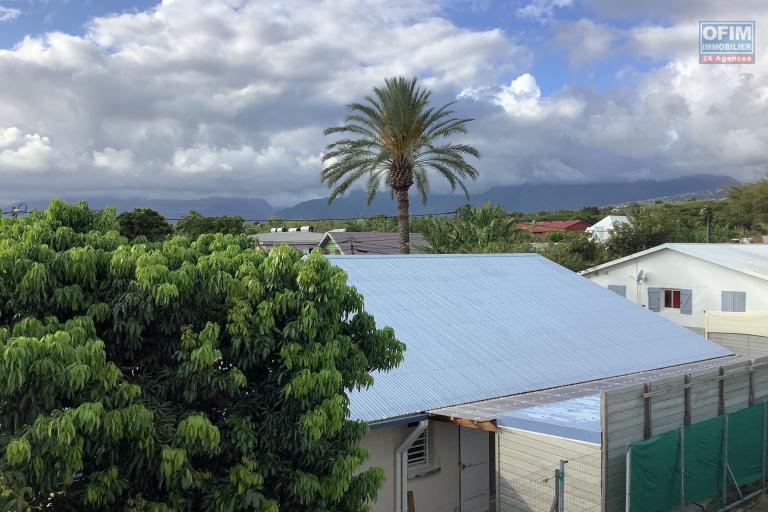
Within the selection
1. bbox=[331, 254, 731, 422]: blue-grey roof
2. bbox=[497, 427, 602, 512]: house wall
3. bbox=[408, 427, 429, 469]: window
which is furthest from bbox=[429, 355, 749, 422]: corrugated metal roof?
bbox=[408, 427, 429, 469]: window

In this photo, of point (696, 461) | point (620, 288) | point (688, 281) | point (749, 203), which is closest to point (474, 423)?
point (696, 461)

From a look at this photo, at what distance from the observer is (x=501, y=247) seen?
3859 cm

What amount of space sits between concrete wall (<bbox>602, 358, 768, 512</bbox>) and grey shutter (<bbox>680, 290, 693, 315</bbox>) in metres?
21.2

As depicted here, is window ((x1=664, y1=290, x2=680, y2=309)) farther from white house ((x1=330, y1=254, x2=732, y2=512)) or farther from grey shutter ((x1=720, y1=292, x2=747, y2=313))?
white house ((x1=330, y1=254, x2=732, y2=512))

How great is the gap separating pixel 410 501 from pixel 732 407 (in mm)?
7604

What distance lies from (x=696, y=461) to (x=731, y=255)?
27762mm

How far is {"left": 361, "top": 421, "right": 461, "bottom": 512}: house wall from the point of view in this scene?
13102mm

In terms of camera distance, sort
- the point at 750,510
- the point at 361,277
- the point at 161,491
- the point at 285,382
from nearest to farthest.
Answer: the point at 161,491 → the point at 285,382 → the point at 750,510 → the point at 361,277

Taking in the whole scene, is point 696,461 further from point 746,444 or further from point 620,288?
point 620,288

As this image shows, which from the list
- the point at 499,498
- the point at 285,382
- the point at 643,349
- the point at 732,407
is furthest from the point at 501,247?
the point at 285,382

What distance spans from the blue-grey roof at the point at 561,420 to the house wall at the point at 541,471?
0.47ft

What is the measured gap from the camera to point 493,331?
17688 mm

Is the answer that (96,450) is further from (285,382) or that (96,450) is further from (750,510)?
(750,510)

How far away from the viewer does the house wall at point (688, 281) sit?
3373cm
